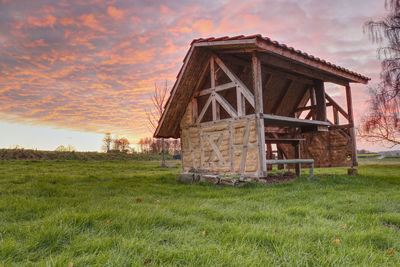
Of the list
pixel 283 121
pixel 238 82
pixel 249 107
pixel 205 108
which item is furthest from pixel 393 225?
pixel 249 107

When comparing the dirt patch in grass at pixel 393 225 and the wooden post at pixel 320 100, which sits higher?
the wooden post at pixel 320 100

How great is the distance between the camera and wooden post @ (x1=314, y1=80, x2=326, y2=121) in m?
10.8

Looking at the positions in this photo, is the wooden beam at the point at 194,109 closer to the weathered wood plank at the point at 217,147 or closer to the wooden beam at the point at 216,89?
the wooden beam at the point at 216,89

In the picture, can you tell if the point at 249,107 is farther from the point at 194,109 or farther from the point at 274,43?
the point at 274,43

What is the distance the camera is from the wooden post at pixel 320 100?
10.8m

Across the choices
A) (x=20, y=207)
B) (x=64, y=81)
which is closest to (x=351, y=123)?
(x=20, y=207)

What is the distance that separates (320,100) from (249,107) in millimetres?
2963

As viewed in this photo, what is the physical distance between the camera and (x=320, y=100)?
11.0 m

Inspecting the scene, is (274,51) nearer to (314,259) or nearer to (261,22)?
(261,22)

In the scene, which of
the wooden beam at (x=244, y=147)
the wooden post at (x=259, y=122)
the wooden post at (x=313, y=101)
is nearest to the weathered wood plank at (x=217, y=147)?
the wooden beam at (x=244, y=147)

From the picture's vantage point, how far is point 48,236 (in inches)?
108

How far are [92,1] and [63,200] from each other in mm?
6983

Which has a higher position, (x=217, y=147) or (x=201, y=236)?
(x=217, y=147)

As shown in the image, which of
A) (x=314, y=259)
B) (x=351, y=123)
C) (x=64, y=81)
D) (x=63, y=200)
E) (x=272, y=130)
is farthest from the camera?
(x=64, y=81)
